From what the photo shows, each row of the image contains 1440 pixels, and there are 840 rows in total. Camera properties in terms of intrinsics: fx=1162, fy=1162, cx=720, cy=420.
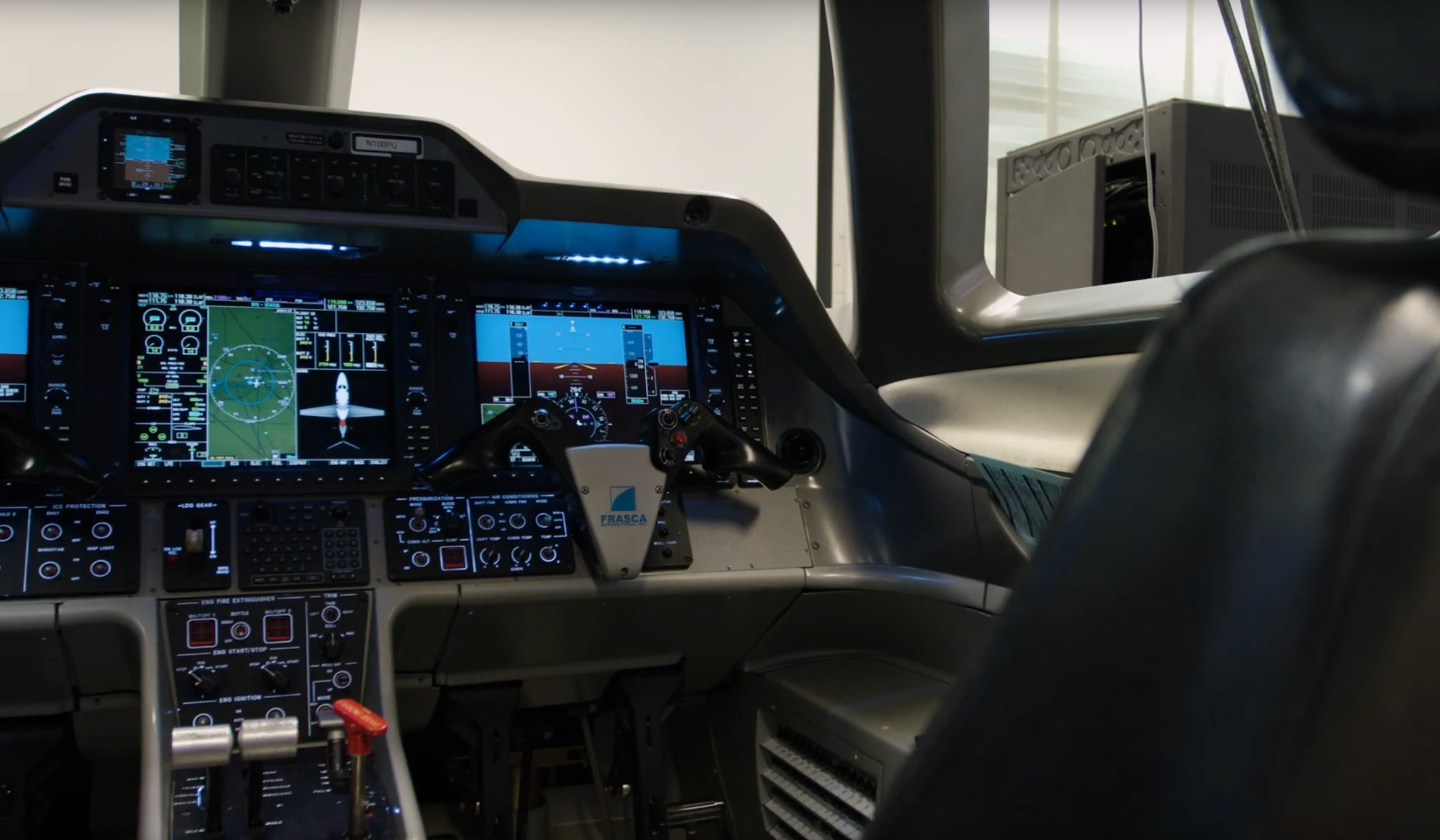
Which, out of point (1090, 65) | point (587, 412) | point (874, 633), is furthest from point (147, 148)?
point (1090, 65)

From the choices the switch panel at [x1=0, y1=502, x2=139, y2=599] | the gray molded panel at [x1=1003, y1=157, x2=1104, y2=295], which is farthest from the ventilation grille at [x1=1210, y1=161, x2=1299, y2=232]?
the switch panel at [x1=0, y1=502, x2=139, y2=599]

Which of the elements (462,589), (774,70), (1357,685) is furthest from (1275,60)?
(774,70)

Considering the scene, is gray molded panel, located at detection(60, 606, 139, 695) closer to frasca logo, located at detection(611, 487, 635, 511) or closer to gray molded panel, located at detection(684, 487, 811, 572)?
frasca logo, located at detection(611, 487, 635, 511)

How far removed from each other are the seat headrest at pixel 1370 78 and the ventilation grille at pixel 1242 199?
1652mm

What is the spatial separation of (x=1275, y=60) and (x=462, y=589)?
5.59 ft

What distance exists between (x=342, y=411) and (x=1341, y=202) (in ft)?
6.02

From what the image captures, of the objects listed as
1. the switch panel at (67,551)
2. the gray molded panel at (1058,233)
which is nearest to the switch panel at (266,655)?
the switch panel at (67,551)

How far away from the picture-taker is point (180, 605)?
73.5 inches

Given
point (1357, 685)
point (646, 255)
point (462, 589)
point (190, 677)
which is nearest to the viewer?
point (1357, 685)

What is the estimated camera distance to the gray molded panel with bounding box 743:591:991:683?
2082 mm

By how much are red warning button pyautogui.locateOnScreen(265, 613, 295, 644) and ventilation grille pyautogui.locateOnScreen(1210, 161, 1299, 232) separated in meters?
1.70

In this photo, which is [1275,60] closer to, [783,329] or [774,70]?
[783,329]

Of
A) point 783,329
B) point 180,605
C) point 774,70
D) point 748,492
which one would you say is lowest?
point 180,605

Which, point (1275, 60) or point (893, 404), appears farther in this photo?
point (893, 404)
